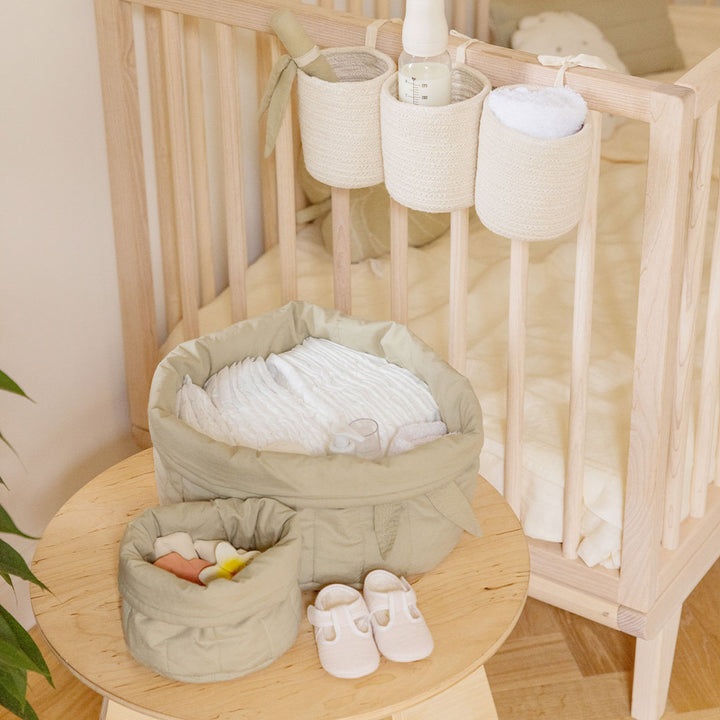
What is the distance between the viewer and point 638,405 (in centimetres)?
124

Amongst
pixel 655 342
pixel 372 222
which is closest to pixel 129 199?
pixel 372 222

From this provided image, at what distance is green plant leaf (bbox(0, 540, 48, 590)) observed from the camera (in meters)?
0.84

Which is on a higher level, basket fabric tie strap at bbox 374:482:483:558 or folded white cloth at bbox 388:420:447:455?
folded white cloth at bbox 388:420:447:455

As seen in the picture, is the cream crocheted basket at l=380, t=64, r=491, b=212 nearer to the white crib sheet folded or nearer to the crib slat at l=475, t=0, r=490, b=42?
the white crib sheet folded

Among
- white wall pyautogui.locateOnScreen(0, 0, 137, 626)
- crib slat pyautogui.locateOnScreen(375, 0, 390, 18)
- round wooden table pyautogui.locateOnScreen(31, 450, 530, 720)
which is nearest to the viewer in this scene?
round wooden table pyautogui.locateOnScreen(31, 450, 530, 720)

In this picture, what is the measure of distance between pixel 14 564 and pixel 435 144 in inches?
24.6

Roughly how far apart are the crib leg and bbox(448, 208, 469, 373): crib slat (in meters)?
0.44

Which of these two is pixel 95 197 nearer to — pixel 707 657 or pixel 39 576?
pixel 39 576

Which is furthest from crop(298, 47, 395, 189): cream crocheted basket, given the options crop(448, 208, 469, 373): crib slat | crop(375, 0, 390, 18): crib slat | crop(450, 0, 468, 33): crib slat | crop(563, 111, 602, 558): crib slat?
crop(450, 0, 468, 33): crib slat

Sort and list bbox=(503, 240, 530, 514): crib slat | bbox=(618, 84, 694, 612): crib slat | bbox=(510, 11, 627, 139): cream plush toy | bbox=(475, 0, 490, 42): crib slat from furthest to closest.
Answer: bbox=(475, 0, 490, 42): crib slat
bbox=(510, 11, 627, 139): cream plush toy
bbox=(503, 240, 530, 514): crib slat
bbox=(618, 84, 694, 612): crib slat

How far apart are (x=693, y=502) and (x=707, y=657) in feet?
1.01

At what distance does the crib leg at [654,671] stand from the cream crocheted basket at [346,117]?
0.70 metres

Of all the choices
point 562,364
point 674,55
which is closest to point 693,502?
point 562,364

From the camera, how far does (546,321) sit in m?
1.63
